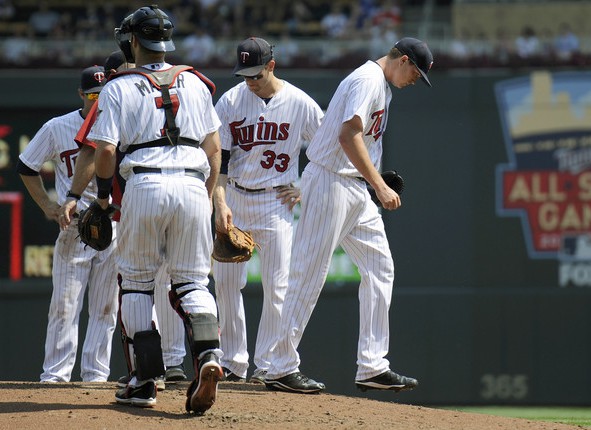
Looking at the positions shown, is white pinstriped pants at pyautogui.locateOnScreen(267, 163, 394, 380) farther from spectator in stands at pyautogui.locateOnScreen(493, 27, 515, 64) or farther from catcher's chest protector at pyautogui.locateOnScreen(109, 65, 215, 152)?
spectator in stands at pyautogui.locateOnScreen(493, 27, 515, 64)

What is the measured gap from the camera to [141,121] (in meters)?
4.57

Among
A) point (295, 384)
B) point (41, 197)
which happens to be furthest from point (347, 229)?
point (41, 197)

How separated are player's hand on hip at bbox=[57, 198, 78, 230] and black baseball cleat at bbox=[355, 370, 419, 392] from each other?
1828 mm

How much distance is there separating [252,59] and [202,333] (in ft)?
6.30

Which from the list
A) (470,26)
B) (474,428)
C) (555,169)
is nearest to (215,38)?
(470,26)

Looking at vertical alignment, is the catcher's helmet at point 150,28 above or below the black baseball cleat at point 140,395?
above

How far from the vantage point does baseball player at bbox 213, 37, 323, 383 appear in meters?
5.99

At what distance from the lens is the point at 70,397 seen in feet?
16.3

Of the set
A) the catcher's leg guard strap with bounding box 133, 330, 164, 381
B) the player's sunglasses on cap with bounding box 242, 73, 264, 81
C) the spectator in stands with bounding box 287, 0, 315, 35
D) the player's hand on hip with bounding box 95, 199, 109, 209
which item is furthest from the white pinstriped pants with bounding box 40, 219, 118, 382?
the spectator in stands with bounding box 287, 0, 315, 35

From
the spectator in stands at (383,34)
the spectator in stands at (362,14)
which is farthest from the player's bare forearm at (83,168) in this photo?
the spectator in stands at (362,14)

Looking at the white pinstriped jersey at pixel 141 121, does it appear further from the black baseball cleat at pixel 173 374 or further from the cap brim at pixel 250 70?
the black baseball cleat at pixel 173 374

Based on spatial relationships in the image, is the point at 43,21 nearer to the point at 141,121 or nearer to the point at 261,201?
the point at 261,201

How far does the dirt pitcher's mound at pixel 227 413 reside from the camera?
445 centimetres

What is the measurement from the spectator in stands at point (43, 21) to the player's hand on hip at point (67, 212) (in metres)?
9.37
